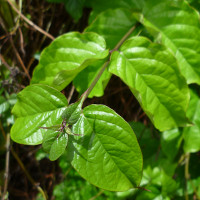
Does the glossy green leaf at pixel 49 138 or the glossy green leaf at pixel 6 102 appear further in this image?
the glossy green leaf at pixel 6 102

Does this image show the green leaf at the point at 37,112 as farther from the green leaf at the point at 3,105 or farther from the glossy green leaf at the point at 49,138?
the green leaf at the point at 3,105

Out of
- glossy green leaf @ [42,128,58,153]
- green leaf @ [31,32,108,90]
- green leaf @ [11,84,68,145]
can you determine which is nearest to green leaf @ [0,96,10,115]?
green leaf @ [31,32,108,90]

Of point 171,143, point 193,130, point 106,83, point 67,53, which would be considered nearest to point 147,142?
point 171,143

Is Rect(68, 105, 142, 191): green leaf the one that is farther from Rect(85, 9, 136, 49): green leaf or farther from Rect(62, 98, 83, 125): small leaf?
Answer: Rect(85, 9, 136, 49): green leaf

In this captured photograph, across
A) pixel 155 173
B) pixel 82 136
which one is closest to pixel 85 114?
pixel 82 136

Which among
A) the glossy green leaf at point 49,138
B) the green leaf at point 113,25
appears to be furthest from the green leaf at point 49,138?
the green leaf at point 113,25

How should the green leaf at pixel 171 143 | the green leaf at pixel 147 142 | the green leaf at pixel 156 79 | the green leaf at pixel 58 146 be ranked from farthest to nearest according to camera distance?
the green leaf at pixel 147 142
the green leaf at pixel 171 143
the green leaf at pixel 156 79
the green leaf at pixel 58 146
